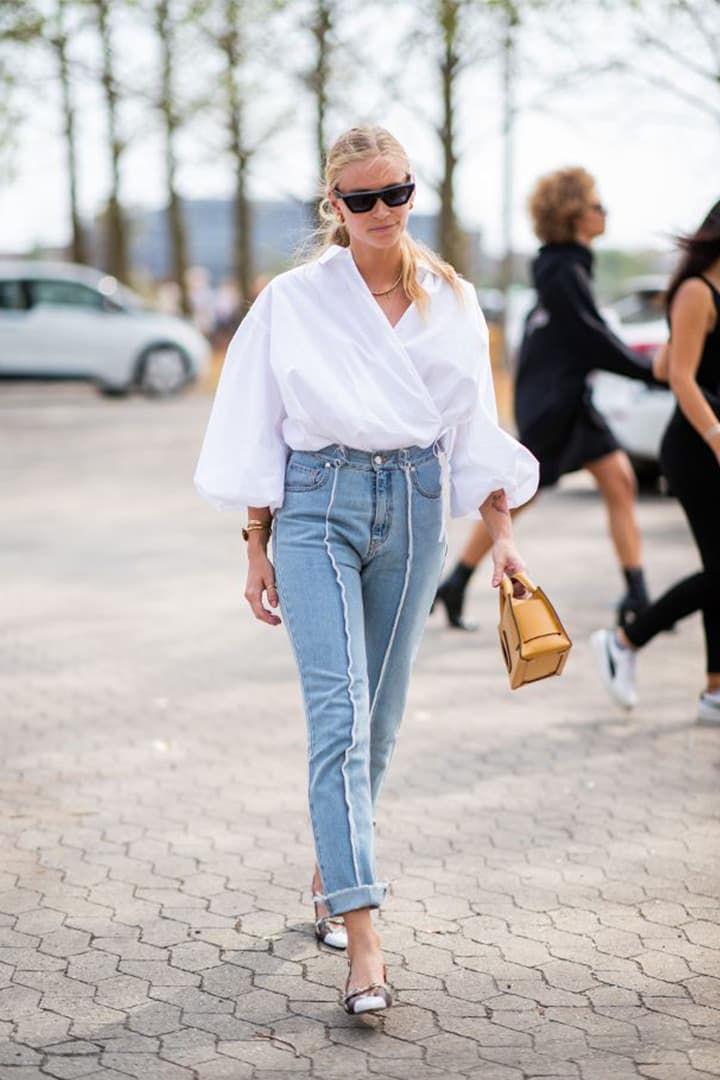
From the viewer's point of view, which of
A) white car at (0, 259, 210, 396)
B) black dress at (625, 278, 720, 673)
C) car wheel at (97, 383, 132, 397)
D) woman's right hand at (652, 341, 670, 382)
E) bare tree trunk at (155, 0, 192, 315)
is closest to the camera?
black dress at (625, 278, 720, 673)

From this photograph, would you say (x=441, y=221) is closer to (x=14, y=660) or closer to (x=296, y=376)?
(x=14, y=660)

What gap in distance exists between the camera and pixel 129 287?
3469cm

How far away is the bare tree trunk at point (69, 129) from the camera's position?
25.7 m

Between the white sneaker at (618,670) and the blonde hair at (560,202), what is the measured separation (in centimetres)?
199

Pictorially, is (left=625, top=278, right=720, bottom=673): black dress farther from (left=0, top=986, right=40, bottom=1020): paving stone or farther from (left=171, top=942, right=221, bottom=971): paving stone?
(left=0, top=986, right=40, bottom=1020): paving stone

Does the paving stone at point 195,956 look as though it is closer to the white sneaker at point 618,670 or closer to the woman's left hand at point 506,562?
the woman's left hand at point 506,562

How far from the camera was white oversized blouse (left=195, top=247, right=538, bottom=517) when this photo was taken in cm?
370

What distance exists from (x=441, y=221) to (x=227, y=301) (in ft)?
62.3

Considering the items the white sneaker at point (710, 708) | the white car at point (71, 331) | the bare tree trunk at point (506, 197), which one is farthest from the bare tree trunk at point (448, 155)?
the white sneaker at point (710, 708)

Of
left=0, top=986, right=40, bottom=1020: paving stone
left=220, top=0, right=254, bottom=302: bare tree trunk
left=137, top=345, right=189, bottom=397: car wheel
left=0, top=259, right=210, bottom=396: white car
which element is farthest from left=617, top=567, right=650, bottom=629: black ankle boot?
left=137, top=345, right=189, bottom=397: car wheel

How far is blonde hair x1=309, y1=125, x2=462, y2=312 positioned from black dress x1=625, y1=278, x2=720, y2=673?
7.81ft

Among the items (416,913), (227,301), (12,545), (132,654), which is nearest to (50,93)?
(227,301)

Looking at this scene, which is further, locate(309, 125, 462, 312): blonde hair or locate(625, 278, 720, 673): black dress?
locate(625, 278, 720, 673): black dress

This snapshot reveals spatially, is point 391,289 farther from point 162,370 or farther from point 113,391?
point 113,391
